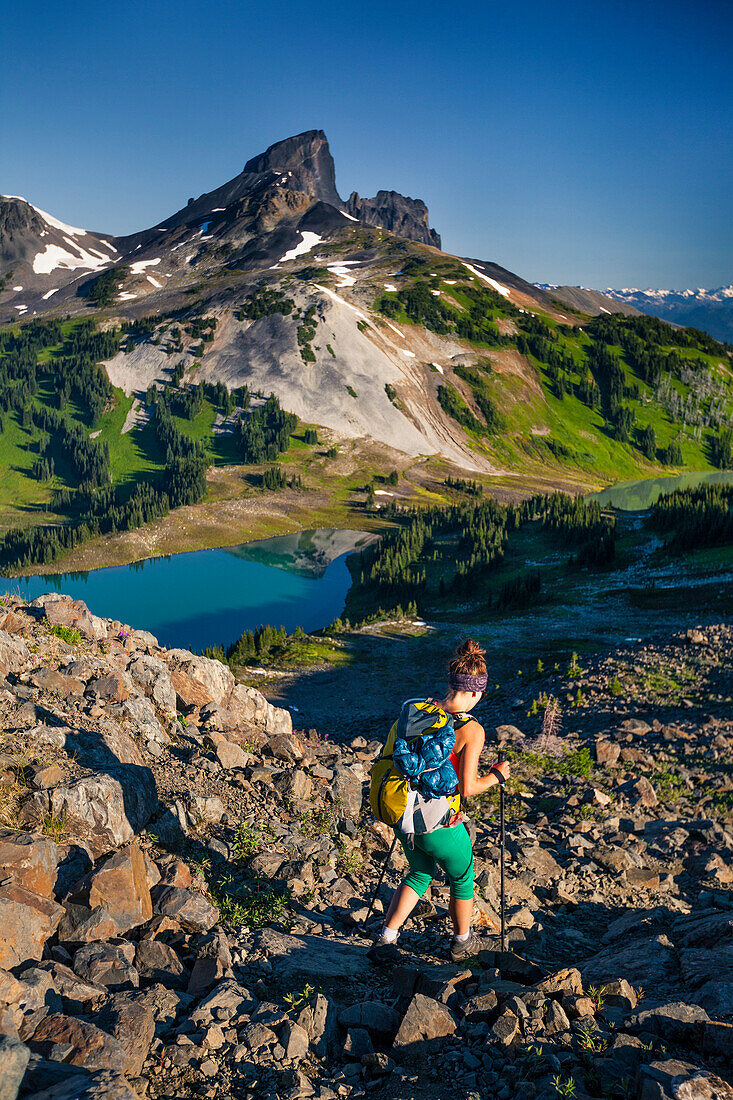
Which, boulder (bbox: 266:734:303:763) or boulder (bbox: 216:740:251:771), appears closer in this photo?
boulder (bbox: 216:740:251:771)

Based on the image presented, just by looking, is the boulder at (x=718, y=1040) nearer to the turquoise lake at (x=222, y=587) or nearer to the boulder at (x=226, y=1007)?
the boulder at (x=226, y=1007)

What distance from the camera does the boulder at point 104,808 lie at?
7.67 m

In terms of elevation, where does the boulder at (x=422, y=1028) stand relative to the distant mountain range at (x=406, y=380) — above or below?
below

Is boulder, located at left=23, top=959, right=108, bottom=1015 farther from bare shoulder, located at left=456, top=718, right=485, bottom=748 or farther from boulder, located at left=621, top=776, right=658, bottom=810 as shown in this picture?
boulder, located at left=621, top=776, right=658, bottom=810

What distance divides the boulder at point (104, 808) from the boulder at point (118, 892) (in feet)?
2.80

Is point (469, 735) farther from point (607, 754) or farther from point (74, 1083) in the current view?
point (607, 754)

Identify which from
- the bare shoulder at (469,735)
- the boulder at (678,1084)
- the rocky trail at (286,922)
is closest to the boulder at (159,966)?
the rocky trail at (286,922)

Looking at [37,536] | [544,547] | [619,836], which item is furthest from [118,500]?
[619,836]

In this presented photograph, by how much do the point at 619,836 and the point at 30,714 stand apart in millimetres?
10161

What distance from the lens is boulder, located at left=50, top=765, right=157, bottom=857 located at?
7668 mm

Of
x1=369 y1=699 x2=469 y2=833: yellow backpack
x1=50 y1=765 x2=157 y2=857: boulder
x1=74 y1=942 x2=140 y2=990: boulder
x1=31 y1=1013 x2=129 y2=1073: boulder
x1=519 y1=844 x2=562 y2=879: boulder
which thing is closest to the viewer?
x1=31 y1=1013 x2=129 y2=1073: boulder

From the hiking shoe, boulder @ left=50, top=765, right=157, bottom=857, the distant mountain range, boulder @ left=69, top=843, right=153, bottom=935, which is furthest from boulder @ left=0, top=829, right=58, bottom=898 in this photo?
the distant mountain range

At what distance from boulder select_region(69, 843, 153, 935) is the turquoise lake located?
215ft

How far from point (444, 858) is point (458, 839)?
0.82 ft
